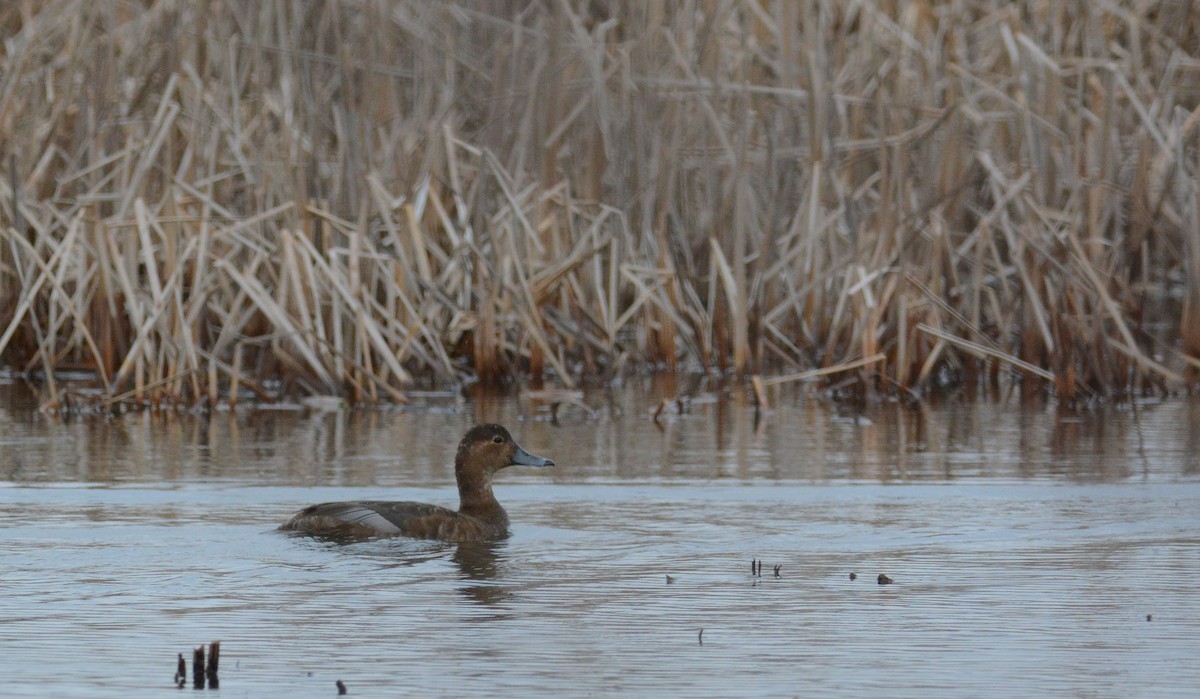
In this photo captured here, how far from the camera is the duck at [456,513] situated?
693cm

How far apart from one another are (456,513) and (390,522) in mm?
317

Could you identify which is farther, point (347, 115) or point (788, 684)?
point (347, 115)

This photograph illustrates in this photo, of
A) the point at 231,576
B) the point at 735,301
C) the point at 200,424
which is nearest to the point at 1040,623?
the point at 231,576

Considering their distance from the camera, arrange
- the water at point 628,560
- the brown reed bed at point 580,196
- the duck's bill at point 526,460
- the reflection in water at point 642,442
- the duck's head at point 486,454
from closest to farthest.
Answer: the water at point 628,560 < the duck's head at point 486,454 < the duck's bill at point 526,460 < the reflection in water at point 642,442 < the brown reed bed at point 580,196

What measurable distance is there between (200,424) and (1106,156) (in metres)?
5.17

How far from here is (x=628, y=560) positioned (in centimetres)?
651

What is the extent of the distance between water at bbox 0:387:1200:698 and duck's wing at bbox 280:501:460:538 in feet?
0.23

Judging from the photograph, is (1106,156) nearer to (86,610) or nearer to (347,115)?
(347,115)

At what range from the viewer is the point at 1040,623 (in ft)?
17.6

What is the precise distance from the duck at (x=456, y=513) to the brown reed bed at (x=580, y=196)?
9.42 ft

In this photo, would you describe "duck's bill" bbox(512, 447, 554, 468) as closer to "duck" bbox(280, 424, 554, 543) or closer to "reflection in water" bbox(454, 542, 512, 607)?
"duck" bbox(280, 424, 554, 543)

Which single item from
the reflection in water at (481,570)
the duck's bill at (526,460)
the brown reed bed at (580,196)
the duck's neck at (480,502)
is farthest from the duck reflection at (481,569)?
the brown reed bed at (580,196)

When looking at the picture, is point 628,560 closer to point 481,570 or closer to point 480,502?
point 481,570

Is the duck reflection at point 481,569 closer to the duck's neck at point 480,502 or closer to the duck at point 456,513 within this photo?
the duck at point 456,513
